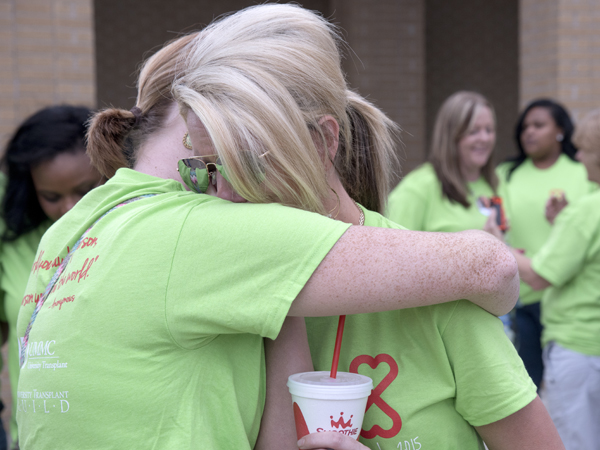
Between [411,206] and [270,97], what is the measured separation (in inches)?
134

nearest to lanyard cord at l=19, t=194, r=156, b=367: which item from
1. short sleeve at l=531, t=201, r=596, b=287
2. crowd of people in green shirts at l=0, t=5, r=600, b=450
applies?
crowd of people in green shirts at l=0, t=5, r=600, b=450

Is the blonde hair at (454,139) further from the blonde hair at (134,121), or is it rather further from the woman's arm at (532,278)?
the blonde hair at (134,121)

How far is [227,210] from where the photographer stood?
1196 millimetres

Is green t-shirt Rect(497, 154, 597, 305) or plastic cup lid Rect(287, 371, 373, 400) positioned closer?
plastic cup lid Rect(287, 371, 373, 400)

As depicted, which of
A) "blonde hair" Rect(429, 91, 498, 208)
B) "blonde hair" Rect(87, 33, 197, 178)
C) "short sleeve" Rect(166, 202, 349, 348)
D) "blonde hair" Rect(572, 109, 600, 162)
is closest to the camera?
"short sleeve" Rect(166, 202, 349, 348)

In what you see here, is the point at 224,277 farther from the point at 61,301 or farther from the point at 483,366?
the point at 483,366

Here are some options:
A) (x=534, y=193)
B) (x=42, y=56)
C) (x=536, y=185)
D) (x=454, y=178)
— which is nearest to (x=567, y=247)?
(x=454, y=178)

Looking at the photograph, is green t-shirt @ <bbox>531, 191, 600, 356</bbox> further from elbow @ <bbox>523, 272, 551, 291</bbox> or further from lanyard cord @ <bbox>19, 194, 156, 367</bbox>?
lanyard cord @ <bbox>19, 194, 156, 367</bbox>

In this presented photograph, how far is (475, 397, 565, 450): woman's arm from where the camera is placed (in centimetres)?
135

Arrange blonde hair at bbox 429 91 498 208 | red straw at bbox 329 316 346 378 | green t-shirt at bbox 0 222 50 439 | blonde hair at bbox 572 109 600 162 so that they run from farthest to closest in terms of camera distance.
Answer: blonde hair at bbox 429 91 498 208 → blonde hair at bbox 572 109 600 162 → green t-shirt at bbox 0 222 50 439 → red straw at bbox 329 316 346 378

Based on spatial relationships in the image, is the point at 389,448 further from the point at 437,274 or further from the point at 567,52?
the point at 567,52

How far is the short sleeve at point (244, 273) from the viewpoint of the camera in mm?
1138

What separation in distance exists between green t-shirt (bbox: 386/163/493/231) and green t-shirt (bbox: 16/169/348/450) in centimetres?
328

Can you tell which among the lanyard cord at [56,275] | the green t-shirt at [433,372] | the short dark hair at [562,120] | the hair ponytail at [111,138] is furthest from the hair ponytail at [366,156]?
the short dark hair at [562,120]
